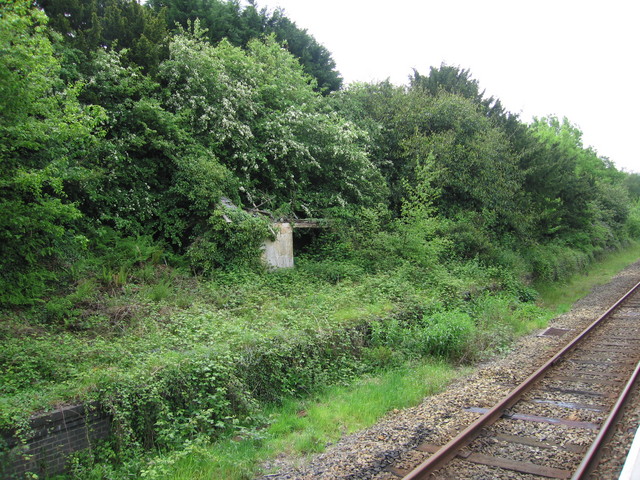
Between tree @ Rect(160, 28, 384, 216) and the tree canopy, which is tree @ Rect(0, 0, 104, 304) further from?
tree @ Rect(160, 28, 384, 216)

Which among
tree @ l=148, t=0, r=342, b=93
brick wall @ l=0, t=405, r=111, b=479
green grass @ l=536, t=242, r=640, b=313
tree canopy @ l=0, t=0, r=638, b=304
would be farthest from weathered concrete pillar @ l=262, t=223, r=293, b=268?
tree @ l=148, t=0, r=342, b=93

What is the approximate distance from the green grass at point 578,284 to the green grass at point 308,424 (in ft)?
33.9

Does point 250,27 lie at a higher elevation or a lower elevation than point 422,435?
higher

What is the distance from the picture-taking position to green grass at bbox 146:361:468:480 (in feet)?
19.1

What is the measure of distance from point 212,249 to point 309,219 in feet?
16.7

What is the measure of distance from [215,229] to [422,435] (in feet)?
30.8

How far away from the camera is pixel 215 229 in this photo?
14.0 metres

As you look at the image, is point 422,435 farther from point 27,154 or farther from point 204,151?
point 204,151

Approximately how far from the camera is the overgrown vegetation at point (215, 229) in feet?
24.4

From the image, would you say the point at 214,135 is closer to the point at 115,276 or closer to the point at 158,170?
the point at 158,170

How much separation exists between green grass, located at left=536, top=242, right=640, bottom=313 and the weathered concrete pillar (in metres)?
9.76

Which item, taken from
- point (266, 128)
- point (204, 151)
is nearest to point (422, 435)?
point (204, 151)

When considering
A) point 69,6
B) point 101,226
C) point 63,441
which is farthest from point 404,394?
point 69,6

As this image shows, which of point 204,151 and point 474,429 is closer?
point 474,429
